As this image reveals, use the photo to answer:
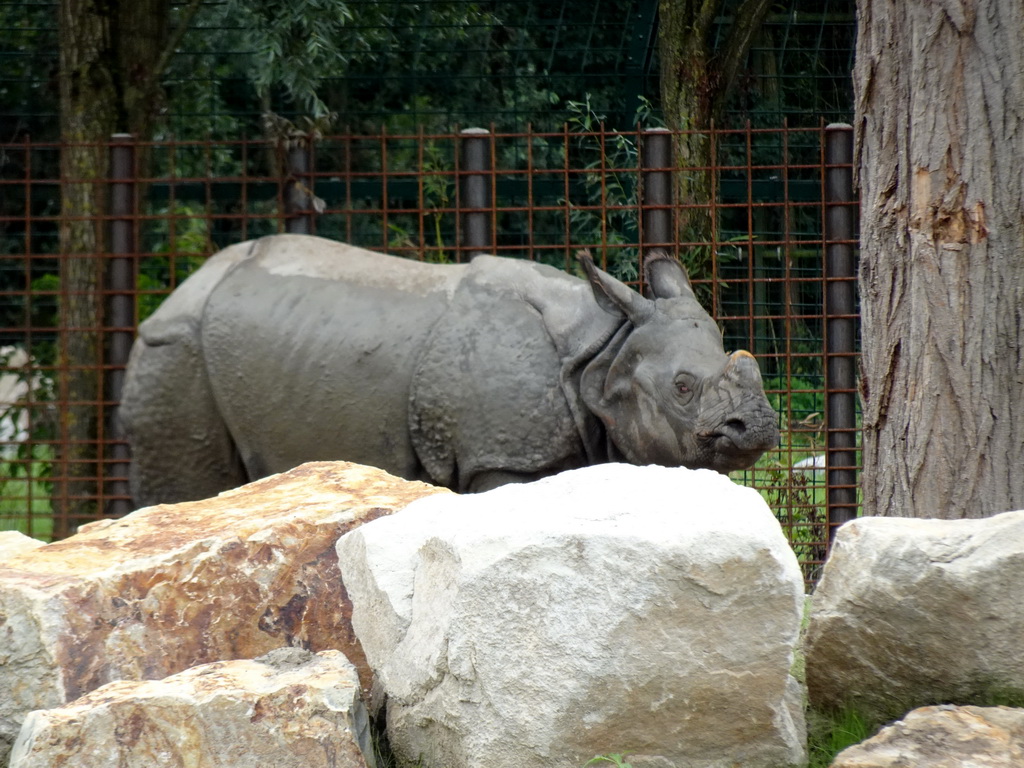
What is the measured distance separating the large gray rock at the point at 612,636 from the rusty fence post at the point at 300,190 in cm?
437

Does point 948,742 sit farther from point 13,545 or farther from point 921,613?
point 13,545

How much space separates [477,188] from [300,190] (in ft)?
3.16

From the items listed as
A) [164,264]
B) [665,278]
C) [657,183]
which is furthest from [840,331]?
[164,264]

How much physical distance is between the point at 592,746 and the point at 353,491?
1293 mm

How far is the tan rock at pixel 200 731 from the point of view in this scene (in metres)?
2.98

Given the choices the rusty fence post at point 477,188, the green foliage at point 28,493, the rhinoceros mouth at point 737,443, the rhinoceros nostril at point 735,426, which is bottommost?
the green foliage at point 28,493

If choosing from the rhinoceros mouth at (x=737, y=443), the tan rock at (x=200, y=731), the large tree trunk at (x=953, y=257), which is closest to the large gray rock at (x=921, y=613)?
the large tree trunk at (x=953, y=257)

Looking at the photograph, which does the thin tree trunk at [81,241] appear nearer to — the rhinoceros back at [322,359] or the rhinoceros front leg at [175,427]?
the rhinoceros front leg at [175,427]

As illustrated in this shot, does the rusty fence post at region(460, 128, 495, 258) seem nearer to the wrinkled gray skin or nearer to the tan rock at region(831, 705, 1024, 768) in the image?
the wrinkled gray skin

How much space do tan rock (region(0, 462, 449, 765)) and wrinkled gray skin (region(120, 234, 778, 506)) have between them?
1720 mm

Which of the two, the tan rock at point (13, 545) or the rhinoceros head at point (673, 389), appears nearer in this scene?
the tan rock at point (13, 545)

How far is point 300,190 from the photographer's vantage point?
7.21 metres

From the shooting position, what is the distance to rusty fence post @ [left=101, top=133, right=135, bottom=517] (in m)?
7.32

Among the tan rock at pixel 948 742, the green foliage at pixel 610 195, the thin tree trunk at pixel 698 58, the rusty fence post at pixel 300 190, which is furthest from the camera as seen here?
the green foliage at pixel 610 195
